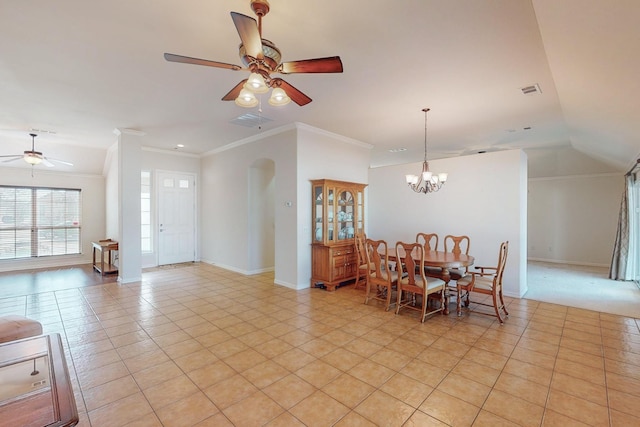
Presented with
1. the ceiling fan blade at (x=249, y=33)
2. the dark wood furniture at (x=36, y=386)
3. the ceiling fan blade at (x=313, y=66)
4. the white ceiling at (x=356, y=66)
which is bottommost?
the dark wood furniture at (x=36, y=386)

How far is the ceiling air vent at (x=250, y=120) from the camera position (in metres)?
4.75

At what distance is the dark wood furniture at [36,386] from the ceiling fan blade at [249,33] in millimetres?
1998

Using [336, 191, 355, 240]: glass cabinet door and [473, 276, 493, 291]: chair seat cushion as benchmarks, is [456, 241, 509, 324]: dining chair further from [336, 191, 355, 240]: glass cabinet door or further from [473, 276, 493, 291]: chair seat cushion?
[336, 191, 355, 240]: glass cabinet door

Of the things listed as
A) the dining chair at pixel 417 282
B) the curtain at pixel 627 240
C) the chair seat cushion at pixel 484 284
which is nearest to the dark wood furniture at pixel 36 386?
the dining chair at pixel 417 282

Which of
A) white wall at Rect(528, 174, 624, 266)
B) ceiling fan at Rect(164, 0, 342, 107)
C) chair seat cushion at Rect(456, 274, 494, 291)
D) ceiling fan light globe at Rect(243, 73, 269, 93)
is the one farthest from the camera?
white wall at Rect(528, 174, 624, 266)

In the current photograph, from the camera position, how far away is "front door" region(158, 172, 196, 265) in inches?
285

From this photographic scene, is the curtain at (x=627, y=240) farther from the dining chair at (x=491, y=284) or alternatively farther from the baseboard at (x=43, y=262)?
the baseboard at (x=43, y=262)

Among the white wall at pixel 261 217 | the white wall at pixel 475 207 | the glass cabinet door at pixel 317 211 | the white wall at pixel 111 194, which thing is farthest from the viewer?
the white wall at pixel 111 194

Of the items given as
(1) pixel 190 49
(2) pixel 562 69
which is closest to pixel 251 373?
(1) pixel 190 49

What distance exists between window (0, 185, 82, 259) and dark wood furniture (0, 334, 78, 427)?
24.6 feet

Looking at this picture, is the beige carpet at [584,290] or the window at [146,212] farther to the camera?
the window at [146,212]

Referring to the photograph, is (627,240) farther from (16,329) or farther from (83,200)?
(83,200)

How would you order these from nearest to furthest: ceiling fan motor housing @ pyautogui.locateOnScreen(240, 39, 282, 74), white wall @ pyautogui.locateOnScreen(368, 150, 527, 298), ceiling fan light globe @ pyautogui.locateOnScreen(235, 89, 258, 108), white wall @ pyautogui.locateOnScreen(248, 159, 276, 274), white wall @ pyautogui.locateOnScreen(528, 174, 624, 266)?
ceiling fan motor housing @ pyautogui.locateOnScreen(240, 39, 282, 74) → ceiling fan light globe @ pyautogui.locateOnScreen(235, 89, 258, 108) → white wall @ pyautogui.locateOnScreen(368, 150, 527, 298) → white wall @ pyautogui.locateOnScreen(248, 159, 276, 274) → white wall @ pyautogui.locateOnScreen(528, 174, 624, 266)

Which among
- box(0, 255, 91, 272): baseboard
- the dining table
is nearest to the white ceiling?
the dining table
